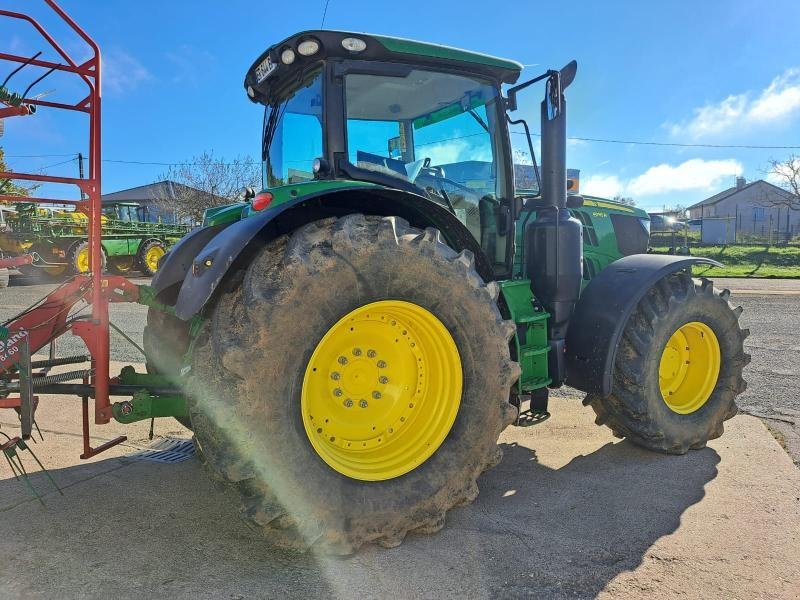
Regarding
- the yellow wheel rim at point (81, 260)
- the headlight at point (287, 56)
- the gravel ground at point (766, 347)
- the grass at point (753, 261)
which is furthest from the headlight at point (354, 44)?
the grass at point (753, 261)

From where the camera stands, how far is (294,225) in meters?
2.83

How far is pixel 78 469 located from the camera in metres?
3.50

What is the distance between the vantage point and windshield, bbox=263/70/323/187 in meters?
3.19

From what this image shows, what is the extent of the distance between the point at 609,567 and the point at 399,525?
91cm

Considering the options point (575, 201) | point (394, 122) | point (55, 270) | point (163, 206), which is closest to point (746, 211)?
point (163, 206)

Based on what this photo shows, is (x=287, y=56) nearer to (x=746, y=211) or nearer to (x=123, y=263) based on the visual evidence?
(x=123, y=263)

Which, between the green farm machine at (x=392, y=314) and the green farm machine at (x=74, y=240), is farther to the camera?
the green farm machine at (x=74, y=240)

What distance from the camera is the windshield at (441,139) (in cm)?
329

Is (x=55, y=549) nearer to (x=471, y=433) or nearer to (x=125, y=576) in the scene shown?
(x=125, y=576)

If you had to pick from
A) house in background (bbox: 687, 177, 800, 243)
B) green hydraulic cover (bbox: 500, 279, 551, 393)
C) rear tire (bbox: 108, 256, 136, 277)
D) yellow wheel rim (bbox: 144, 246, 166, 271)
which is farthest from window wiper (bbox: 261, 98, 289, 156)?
house in background (bbox: 687, 177, 800, 243)

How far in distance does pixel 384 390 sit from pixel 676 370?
2.43 metres

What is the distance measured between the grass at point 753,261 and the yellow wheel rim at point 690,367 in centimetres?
1823

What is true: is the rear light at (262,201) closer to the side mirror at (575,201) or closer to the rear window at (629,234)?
the side mirror at (575,201)

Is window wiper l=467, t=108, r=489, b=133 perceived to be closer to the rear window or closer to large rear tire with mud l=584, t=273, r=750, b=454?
large rear tire with mud l=584, t=273, r=750, b=454
